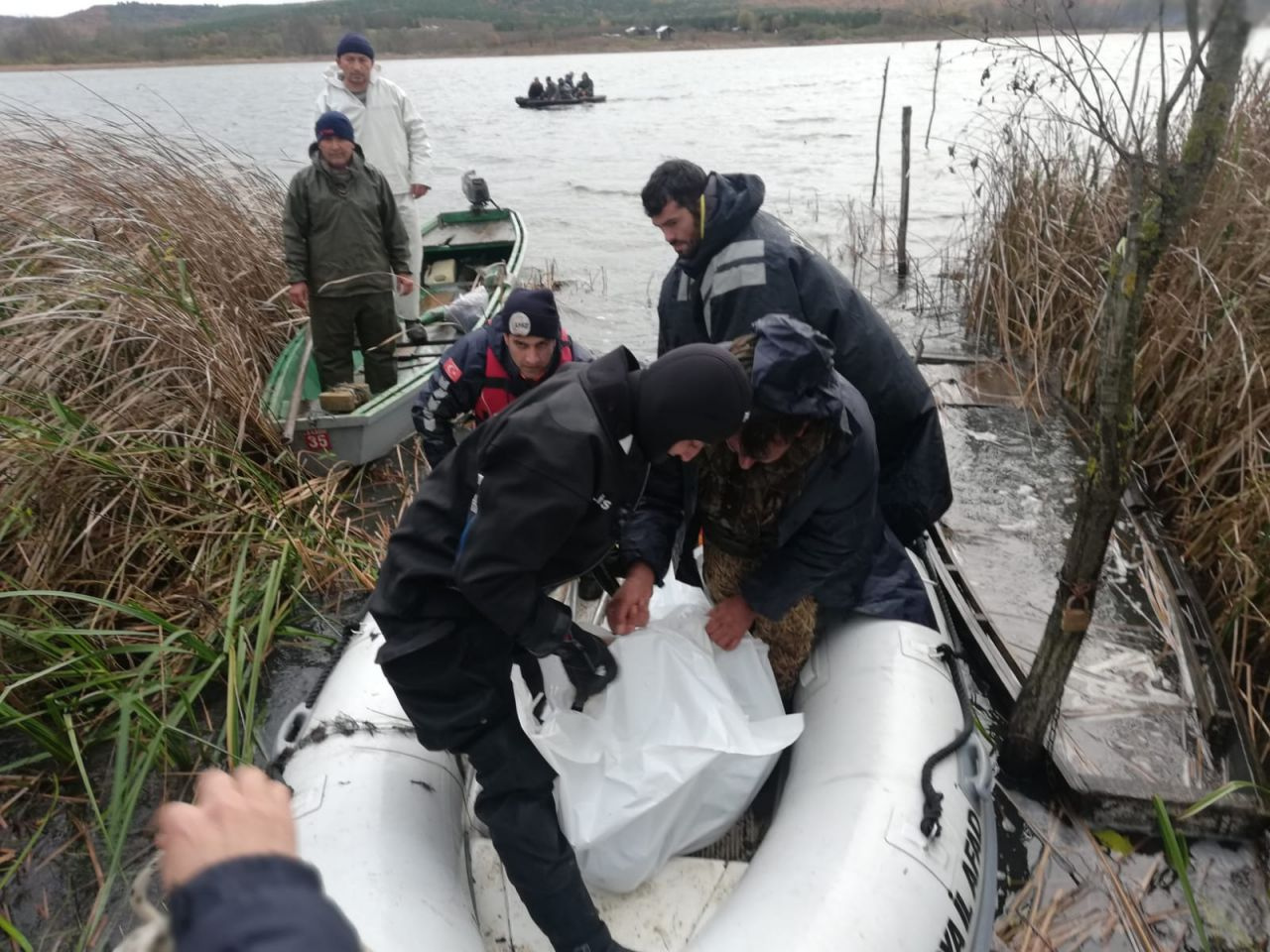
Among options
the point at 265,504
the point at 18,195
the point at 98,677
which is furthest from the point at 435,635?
the point at 18,195

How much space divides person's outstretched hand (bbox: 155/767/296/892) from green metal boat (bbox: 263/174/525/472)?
400 centimetres

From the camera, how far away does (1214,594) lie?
3.38 metres

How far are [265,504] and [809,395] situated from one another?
2.88 metres

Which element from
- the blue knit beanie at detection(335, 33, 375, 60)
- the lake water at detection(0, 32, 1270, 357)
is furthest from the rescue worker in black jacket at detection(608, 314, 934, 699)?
the blue knit beanie at detection(335, 33, 375, 60)

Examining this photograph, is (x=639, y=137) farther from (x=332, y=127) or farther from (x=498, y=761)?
(x=498, y=761)

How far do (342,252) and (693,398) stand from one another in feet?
12.5

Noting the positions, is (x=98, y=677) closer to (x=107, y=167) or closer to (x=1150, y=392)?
(x=107, y=167)

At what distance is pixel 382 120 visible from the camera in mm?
5949

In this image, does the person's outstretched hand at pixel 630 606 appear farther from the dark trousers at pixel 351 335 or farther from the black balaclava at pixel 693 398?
the dark trousers at pixel 351 335

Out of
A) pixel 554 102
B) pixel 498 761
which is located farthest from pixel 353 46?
pixel 554 102

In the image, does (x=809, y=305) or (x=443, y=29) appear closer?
(x=809, y=305)

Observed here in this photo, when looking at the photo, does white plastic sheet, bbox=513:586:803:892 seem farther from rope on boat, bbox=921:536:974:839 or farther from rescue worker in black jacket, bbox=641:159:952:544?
rescue worker in black jacket, bbox=641:159:952:544

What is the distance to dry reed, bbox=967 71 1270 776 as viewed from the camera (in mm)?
3254

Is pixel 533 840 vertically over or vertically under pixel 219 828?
under
